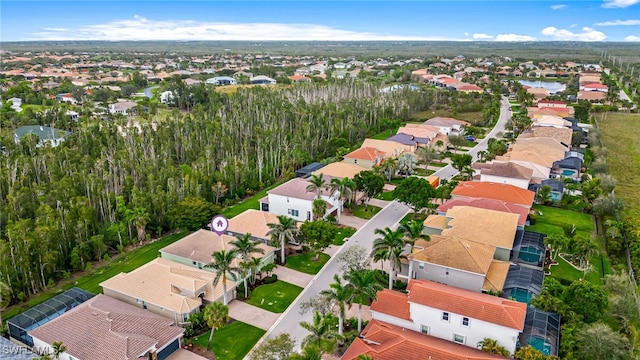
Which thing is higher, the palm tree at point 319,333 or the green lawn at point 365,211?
the palm tree at point 319,333

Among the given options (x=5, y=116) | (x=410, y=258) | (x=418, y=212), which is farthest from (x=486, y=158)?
(x=5, y=116)

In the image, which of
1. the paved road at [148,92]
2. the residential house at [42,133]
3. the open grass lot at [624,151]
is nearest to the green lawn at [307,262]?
the open grass lot at [624,151]

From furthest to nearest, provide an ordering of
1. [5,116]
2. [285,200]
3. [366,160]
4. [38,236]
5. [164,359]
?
[5,116], [366,160], [285,200], [38,236], [164,359]

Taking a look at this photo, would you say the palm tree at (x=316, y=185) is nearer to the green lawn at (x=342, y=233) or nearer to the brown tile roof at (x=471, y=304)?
the green lawn at (x=342, y=233)

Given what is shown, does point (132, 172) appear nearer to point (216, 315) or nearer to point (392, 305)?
point (216, 315)

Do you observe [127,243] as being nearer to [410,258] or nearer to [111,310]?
[111,310]

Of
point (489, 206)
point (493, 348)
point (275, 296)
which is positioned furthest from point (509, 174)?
point (275, 296)
